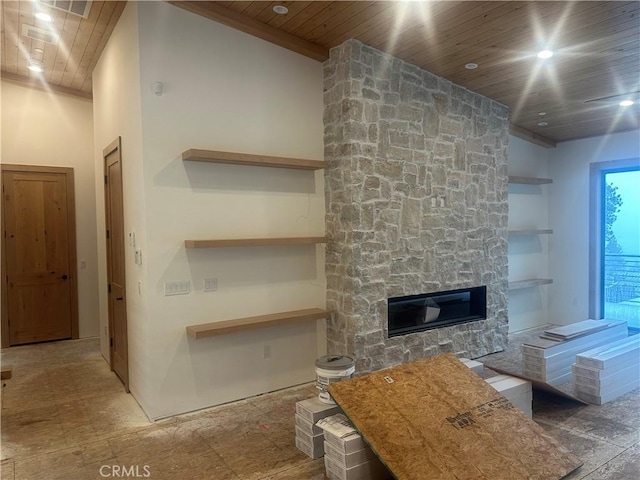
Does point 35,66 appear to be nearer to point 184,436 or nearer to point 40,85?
point 40,85

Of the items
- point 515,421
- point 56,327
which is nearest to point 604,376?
point 515,421

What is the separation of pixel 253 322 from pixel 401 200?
6.40ft

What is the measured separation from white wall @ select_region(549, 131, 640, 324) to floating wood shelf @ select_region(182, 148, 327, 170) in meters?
4.58

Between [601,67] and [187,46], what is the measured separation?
383 cm

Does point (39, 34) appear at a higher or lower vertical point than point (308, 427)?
higher

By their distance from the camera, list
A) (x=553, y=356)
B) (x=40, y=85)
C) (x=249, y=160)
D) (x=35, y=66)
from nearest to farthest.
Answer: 1. (x=249, y=160)
2. (x=553, y=356)
3. (x=35, y=66)
4. (x=40, y=85)

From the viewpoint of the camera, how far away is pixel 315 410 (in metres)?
2.98

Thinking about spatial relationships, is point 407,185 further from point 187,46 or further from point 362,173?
point 187,46

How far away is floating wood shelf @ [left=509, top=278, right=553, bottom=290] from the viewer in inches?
244

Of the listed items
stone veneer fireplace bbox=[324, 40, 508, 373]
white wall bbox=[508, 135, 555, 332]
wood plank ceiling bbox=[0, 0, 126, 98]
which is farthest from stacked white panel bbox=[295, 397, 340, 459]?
white wall bbox=[508, 135, 555, 332]

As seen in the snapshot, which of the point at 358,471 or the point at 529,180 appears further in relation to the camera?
the point at 529,180

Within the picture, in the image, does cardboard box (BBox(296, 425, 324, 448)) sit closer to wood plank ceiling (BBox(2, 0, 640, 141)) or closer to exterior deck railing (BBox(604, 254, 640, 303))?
wood plank ceiling (BBox(2, 0, 640, 141))

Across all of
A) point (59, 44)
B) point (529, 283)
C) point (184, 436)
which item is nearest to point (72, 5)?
point (59, 44)

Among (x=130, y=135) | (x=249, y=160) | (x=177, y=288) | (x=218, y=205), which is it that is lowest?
(x=177, y=288)
